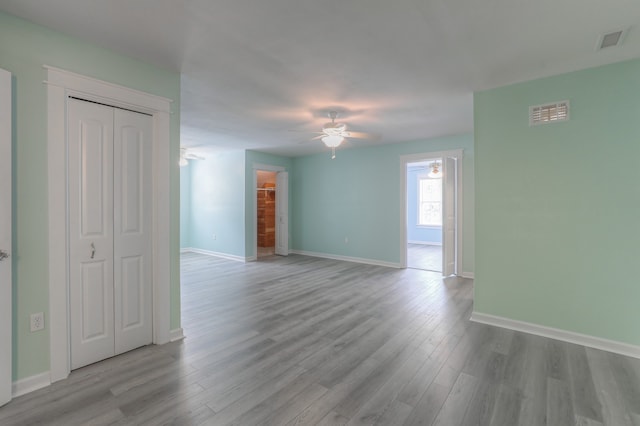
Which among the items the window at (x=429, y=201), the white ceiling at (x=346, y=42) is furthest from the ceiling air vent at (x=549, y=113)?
the window at (x=429, y=201)

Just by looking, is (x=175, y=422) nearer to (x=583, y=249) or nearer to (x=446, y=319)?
(x=446, y=319)

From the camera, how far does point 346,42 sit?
7.64 feet

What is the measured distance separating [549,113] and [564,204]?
3.12 feet

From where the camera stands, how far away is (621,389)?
2.09m

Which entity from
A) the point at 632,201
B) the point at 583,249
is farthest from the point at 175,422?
the point at 632,201

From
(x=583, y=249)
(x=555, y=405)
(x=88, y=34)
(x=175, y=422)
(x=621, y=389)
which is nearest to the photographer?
(x=175, y=422)

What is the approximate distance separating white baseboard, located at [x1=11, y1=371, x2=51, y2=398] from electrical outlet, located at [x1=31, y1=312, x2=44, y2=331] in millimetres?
337

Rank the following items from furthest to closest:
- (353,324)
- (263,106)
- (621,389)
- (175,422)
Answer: (263,106) < (353,324) < (621,389) < (175,422)

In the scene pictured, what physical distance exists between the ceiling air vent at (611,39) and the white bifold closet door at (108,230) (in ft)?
12.9

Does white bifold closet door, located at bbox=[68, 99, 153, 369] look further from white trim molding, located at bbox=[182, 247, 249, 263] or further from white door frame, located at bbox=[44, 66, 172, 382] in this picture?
white trim molding, located at bbox=[182, 247, 249, 263]

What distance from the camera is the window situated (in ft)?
32.2

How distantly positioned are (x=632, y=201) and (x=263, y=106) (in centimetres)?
403

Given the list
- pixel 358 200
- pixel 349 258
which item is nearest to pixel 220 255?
pixel 349 258

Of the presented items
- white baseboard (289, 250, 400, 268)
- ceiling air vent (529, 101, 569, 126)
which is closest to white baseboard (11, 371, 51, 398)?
ceiling air vent (529, 101, 569, 126)
